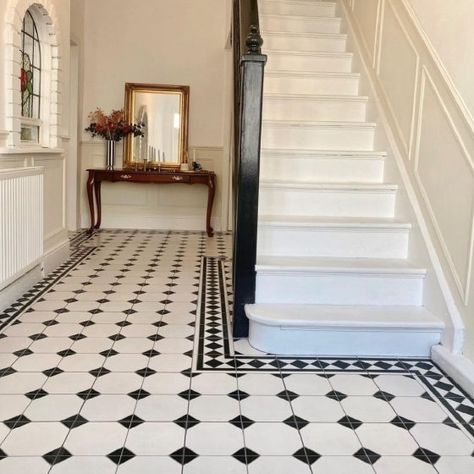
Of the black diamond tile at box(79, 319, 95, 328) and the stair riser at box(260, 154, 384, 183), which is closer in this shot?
the black diamond tile at box(79, 319, 95, 328)

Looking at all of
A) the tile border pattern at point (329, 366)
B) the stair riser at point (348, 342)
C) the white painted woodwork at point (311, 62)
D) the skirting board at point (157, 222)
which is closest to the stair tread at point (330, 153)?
the white painted woodwork at point (311, 62)

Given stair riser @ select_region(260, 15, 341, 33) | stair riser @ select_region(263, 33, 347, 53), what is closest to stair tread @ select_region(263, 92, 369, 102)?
stair riser @ select_region(263, 33, 347, 53)

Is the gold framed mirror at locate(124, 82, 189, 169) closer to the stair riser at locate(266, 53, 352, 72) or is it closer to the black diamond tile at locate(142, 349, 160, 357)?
the stair riser at locate(266, 53, 352, 72)

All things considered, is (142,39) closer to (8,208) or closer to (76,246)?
(76,246)

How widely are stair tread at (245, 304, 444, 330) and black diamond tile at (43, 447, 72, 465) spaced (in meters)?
1.20

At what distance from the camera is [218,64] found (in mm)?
7074

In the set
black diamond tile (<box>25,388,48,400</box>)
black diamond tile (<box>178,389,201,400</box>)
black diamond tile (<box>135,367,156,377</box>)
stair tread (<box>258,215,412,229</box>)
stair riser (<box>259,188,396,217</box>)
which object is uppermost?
stair riser (<box>259,188,396,217</box>)

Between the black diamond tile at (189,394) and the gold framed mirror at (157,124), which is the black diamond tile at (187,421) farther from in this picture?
the gold framed mirror at (157,124)

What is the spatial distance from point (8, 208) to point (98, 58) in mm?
4098

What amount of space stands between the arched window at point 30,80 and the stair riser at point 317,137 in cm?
177

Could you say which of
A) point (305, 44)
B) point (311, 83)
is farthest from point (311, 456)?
point (305, 44)

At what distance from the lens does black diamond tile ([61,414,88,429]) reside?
83.0 inches

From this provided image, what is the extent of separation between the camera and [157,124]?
23.3 ft

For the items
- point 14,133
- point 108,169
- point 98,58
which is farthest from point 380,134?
point 98,58
